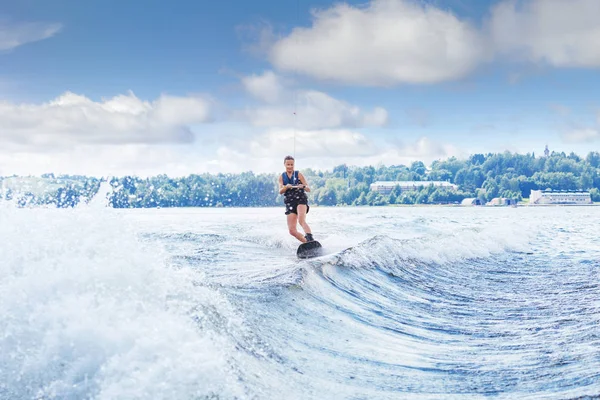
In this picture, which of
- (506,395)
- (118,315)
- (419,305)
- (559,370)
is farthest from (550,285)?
(118,315)

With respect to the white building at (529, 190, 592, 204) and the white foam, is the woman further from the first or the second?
the white building at (529, 190, 592, 204)

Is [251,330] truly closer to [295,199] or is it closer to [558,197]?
[295,199]

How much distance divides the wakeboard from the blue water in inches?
107

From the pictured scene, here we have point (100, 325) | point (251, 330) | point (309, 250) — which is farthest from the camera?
point (309, 250)

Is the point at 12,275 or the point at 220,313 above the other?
the point at 12,275

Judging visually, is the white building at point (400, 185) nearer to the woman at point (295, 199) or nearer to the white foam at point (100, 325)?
the woman at point (295, 199)

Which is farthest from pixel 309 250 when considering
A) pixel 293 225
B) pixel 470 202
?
pixel 470 202

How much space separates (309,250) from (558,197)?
399 feet

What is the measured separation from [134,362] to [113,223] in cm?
347

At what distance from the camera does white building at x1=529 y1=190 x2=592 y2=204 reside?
124 m

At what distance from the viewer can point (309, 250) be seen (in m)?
14.1

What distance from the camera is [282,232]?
1936 centimetres

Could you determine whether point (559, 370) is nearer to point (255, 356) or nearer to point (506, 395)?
point (506, 395)

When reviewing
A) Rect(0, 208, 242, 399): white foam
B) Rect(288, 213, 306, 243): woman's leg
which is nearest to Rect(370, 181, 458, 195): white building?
Rect(288, 213, 306, 243): woman's leg
